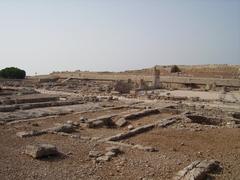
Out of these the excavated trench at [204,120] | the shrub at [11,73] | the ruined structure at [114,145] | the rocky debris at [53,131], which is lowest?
the excavated trench at [204,120]

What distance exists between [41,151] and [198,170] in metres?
3.89

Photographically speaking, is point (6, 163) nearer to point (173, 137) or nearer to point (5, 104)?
point (173, 137)

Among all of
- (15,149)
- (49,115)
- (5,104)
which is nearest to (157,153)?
(15,149)

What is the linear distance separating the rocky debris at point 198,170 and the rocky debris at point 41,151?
10.9 feet

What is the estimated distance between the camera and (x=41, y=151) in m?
9.24

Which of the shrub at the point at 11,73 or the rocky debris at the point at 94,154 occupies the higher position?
the shrub at the point at 11,73

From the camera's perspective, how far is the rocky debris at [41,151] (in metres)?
9.20

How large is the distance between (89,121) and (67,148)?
4286mm

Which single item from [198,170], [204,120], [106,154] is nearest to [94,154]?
[106,154]

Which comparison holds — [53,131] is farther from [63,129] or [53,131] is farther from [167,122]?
[167,122]

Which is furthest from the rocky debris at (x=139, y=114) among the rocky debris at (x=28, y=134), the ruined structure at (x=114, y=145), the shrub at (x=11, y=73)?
the shrub at (x=11, y=73)

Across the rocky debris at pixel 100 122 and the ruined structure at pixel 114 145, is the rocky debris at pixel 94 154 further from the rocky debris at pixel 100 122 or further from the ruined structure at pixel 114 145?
the rocky debris at pixel 100 122

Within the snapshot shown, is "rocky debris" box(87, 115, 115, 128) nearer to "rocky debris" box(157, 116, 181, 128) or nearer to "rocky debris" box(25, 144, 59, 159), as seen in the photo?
"rocky debris" box(157, 116, 181, 128)

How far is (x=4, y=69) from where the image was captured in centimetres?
4450
